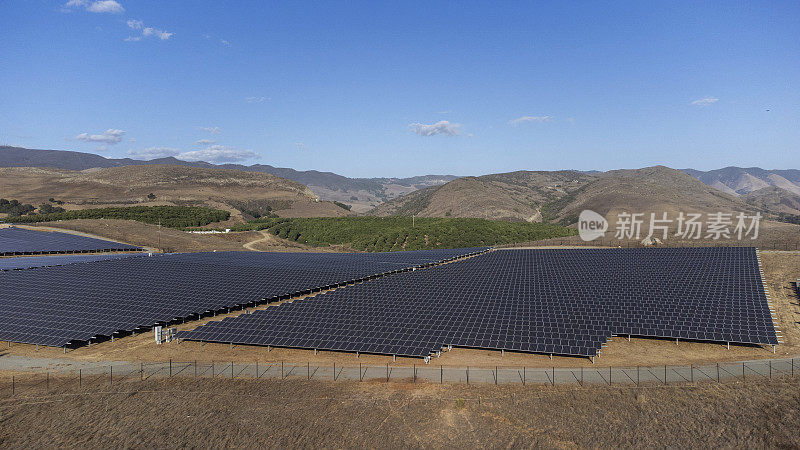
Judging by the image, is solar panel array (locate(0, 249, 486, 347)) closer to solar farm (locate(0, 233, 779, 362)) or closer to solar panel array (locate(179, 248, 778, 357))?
solar farm (locate(0, 233, 779, 362))

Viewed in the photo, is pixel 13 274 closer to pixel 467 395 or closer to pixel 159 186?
pixel 467 395

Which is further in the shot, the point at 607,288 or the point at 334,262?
the point at 334,262

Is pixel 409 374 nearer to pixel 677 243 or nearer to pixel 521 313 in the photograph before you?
pixel 521 313

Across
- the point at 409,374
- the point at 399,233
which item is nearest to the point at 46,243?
the point at 399,233

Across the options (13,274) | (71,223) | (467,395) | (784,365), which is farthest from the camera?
(71,223)

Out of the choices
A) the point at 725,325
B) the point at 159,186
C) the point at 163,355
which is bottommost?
the point at 163,355

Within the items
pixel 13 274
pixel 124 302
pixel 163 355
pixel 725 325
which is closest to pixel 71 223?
pixel 13 274
